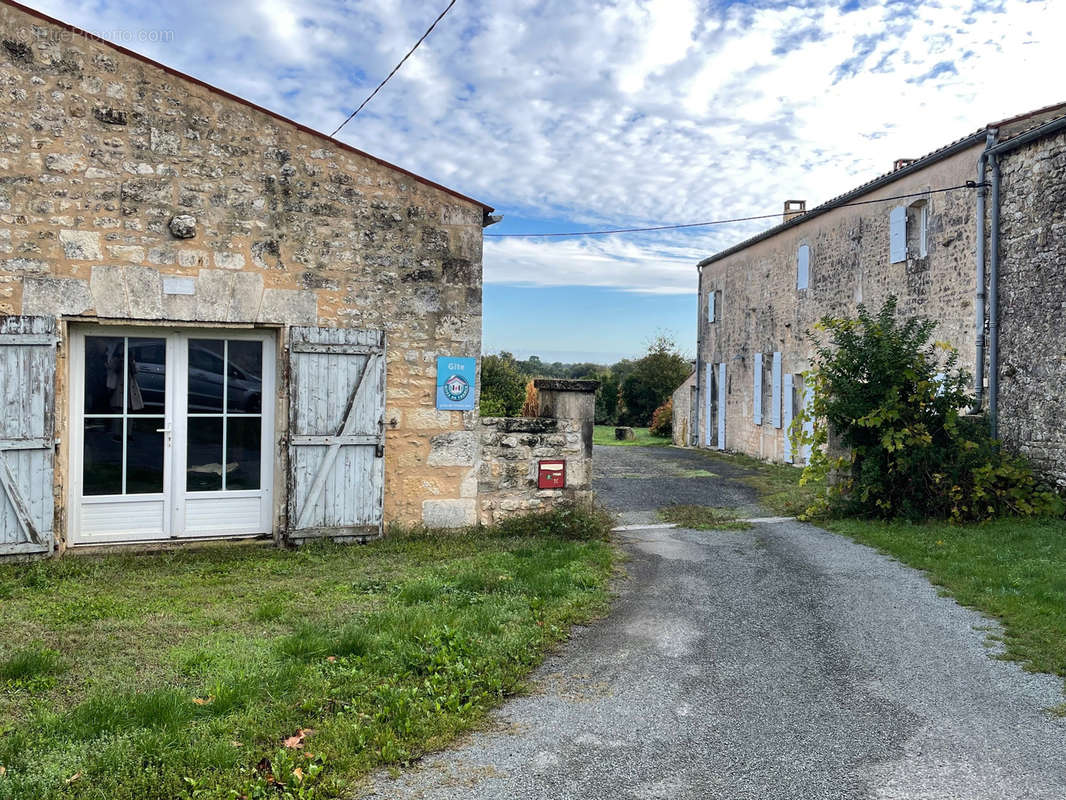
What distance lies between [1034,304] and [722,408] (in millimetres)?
12183

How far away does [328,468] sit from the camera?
7242 millimetres

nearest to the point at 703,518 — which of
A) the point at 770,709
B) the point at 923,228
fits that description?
the point at 770,709

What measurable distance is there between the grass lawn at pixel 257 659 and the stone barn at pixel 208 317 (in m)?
0.62

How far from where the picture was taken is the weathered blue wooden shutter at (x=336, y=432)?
23.5 feet

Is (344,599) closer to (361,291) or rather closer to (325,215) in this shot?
(361,291)

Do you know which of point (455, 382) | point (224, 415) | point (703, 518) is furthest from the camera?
point (703, 518)

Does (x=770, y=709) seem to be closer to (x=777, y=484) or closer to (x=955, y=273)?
(x=955, y=273)

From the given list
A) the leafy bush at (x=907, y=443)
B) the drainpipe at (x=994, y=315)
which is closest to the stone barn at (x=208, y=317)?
the leafy bush at (x=907, y=443)

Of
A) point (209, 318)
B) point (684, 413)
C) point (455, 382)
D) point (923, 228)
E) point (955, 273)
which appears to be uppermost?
point (923, 228)

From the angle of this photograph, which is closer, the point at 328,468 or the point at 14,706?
the point at 14,706

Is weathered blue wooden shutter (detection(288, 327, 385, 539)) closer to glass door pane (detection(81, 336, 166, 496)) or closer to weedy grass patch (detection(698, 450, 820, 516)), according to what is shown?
glass door pane (detection(81, 336, 166, 496))

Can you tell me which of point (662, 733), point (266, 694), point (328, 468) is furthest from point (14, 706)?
point (328, 468)

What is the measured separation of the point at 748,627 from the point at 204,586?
3.90 m

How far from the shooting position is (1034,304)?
9.12 metres
